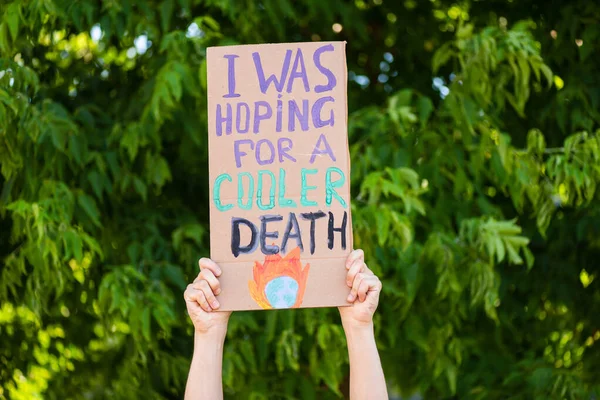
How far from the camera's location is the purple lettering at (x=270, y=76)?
100 inches

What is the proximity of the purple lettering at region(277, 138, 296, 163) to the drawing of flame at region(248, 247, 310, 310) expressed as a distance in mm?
251

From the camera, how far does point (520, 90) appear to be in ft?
12.2

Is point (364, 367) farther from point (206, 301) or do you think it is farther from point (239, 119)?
point (239, 119)

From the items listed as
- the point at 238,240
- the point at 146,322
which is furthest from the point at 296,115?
the point at 146,322

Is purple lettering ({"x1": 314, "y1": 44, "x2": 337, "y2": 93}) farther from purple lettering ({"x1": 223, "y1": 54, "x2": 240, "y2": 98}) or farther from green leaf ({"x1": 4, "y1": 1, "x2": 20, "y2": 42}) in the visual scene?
green leaf ({"x1": 4, "y1": 1, "x2": 20, "y2": 42})

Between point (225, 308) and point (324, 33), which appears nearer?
point (225, 308)

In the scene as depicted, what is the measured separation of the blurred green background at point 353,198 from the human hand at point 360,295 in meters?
0.99

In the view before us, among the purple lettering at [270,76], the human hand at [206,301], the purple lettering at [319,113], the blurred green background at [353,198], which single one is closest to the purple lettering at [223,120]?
the purple lettering at [270,76]

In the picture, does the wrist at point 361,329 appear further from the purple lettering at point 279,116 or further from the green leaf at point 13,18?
the green leaf at point 13,18

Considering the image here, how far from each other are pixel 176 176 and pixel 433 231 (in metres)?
1.14

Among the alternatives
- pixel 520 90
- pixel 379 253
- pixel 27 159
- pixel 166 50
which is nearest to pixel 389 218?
pixel 379 253

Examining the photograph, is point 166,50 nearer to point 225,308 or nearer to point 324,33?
point 324,33

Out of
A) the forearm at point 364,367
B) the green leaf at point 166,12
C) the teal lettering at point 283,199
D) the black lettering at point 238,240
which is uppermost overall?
the green leaf at point 166,12

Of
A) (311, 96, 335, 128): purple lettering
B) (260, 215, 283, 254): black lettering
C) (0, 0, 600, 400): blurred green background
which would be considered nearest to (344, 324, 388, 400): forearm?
(260, 215, 283, 254): black lettering
